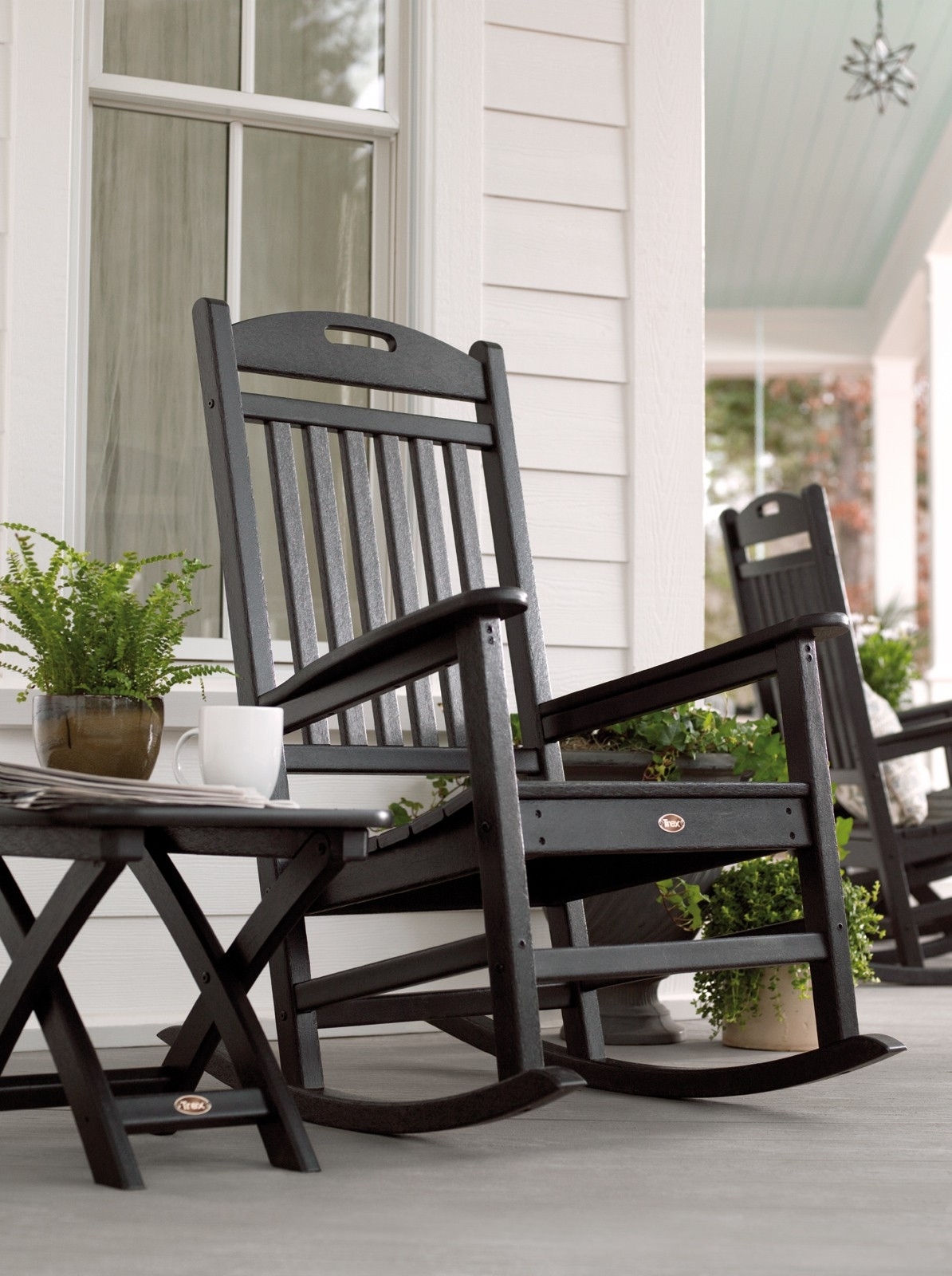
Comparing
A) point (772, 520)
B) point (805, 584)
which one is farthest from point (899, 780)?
point (772, 520)

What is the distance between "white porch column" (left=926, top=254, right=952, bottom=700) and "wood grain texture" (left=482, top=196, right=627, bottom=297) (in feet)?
10.7

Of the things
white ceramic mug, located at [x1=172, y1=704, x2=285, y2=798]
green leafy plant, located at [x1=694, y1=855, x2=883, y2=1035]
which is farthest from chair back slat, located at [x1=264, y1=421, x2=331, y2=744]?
green leafy plant, located at [x1=694, y1=855, x2=883, y2=1035]

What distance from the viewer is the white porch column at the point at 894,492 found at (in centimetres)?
676

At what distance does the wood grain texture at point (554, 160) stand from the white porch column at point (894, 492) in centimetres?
450

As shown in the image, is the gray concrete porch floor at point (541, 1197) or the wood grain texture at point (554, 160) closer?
the gray concrete porch floor at point (541, 1197)

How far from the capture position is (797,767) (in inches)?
60.7

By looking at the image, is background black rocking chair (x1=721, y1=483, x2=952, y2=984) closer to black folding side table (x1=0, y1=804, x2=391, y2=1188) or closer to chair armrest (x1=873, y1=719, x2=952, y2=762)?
chair armrest (x1=873, y1=719, x2=952, y2=762)

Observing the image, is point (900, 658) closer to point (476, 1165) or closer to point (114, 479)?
point (114, 479)

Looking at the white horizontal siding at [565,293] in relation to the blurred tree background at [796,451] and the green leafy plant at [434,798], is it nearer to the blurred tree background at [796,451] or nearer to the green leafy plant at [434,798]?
the green leafy plant at [434,798]

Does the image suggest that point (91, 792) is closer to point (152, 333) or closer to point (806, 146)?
point (152, 333)

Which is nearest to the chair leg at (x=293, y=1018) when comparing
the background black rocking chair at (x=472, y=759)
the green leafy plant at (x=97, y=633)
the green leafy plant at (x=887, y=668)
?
the background black rocking chair at (x=472, y=759)

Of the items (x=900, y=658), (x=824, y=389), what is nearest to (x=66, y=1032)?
(x=900, y=658)

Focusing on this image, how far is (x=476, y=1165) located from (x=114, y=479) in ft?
4.49

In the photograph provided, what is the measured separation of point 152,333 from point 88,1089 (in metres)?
1.44
